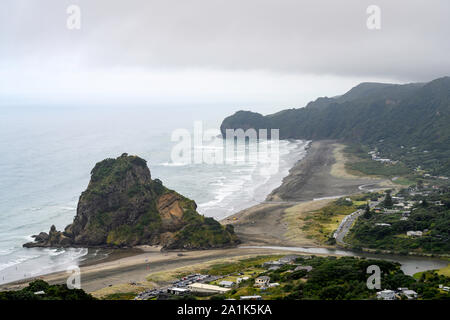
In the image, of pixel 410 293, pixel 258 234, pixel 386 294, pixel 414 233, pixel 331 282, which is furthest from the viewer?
pixel 258 234

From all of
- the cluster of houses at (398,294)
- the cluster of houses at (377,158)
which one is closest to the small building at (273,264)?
the cluster of houses at (398,294)

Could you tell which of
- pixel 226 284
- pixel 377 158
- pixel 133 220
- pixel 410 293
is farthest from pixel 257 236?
pixel 377 158

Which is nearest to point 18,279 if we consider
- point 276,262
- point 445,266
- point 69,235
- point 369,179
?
point 69,235

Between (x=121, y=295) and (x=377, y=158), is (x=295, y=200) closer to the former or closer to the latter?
(x=121, y=295)

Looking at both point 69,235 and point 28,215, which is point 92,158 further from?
point 69,235

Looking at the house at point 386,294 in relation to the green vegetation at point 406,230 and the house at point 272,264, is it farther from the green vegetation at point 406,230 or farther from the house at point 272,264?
the green vegetation at point 406,230

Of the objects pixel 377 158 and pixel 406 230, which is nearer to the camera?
pixel 406 230

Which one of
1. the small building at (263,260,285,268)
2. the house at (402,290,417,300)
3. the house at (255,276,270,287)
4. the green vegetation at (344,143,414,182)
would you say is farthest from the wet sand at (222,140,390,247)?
the house at (402,290,417,300)
